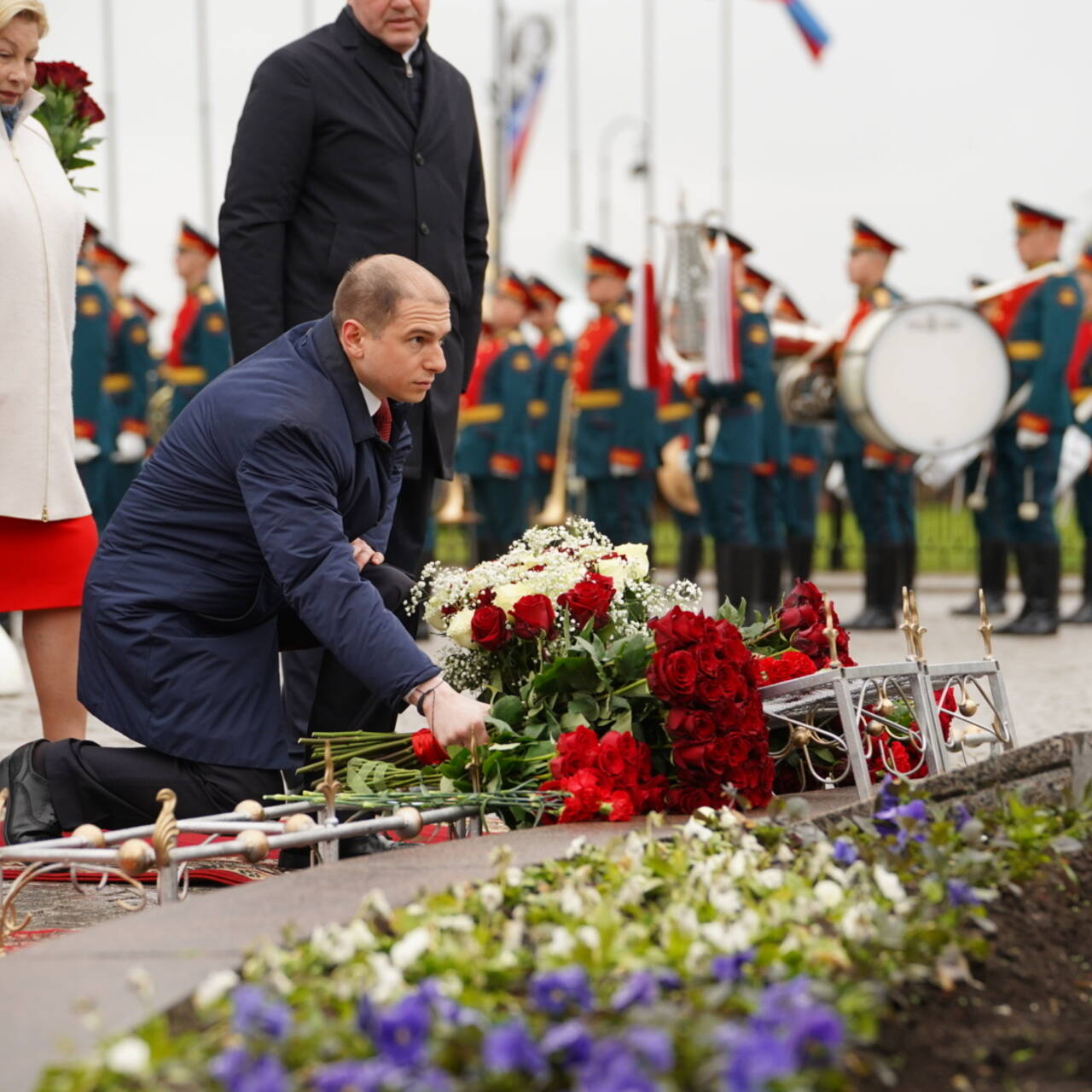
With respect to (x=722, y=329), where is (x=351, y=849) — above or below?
below

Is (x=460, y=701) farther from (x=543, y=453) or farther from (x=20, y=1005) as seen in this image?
(x=543, y=453)

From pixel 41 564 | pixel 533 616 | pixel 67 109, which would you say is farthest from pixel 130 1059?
pixel 67 109

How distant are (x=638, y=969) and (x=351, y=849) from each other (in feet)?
6.52

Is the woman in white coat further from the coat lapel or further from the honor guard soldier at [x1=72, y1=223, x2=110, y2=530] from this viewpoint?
the honor guard soldier at [x1=72, y1=223, x2=110, y2=530]

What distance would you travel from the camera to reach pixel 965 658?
8.79 meters

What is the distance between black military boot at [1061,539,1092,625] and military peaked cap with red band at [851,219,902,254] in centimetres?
220

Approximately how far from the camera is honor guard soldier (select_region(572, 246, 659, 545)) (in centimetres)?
1233

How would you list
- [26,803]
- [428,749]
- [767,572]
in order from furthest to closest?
[767,572] < [26,803] < [428,749]

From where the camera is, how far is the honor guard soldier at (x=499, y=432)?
13.2 m

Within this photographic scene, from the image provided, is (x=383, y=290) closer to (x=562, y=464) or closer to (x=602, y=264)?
(x=602, y=264)

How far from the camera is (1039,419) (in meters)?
10.9

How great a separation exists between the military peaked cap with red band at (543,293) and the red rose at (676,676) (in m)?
11.2

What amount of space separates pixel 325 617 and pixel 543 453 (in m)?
10.8

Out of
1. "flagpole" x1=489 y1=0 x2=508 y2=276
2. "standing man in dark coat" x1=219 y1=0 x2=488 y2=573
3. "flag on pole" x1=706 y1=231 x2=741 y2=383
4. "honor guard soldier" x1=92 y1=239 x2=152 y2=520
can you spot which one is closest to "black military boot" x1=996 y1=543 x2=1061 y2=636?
"flag on pole" x1=706 y1=231 x2=741 y2=383
